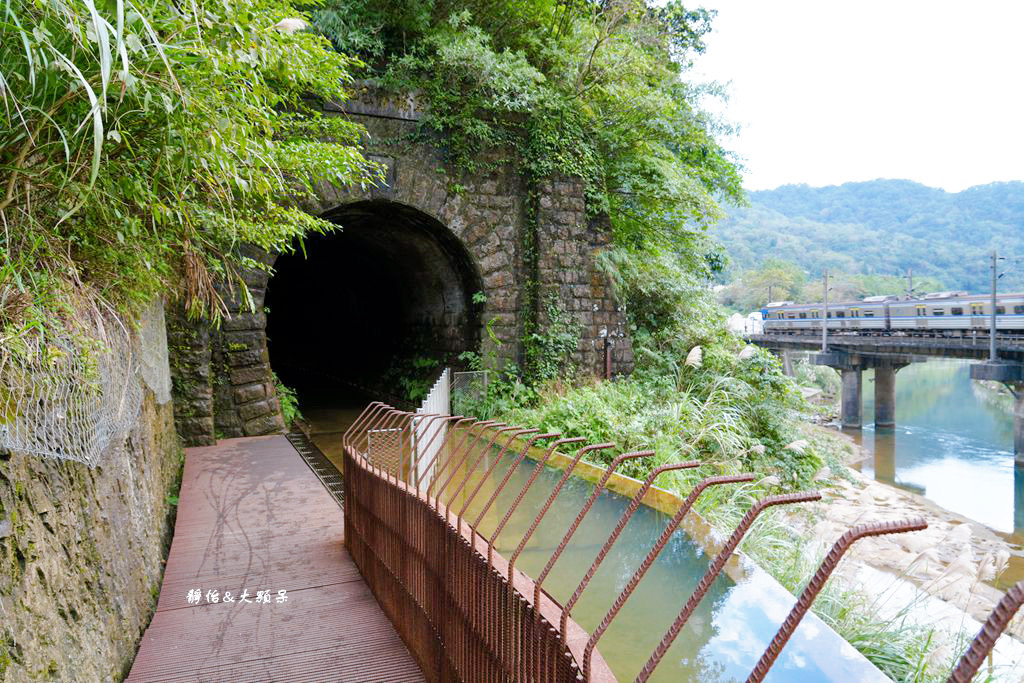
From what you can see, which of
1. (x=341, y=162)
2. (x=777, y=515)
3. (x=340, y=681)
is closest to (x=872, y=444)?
(x=777, y=515)

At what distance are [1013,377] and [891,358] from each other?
633 cm

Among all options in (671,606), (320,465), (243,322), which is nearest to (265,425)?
(243,322)

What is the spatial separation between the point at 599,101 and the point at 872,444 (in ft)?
59.0

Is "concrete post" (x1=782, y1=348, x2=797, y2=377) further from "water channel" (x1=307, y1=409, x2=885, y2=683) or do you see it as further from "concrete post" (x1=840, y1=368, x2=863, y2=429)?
"water channel" (x1=307, y1=409, x2=885, y2=683)

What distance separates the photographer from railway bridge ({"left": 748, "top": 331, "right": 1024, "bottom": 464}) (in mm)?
19425

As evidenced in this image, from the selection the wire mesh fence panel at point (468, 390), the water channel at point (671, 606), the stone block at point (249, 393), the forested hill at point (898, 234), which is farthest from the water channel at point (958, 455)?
the forested hill at point (898, 234)

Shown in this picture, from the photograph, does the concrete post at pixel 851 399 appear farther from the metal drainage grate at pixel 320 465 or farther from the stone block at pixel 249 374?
the stone block at pixel 249 374

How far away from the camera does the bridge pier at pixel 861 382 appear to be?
25.2 m

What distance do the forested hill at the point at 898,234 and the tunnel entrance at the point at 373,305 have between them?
120 ft

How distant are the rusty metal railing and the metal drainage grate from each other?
5.34ft


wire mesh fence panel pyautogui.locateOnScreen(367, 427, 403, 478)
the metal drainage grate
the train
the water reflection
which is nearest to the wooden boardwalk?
the metal drainage grate

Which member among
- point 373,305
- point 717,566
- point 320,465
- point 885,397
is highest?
point 373,305

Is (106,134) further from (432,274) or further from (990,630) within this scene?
(432,274)

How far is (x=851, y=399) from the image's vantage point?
86.1ft
